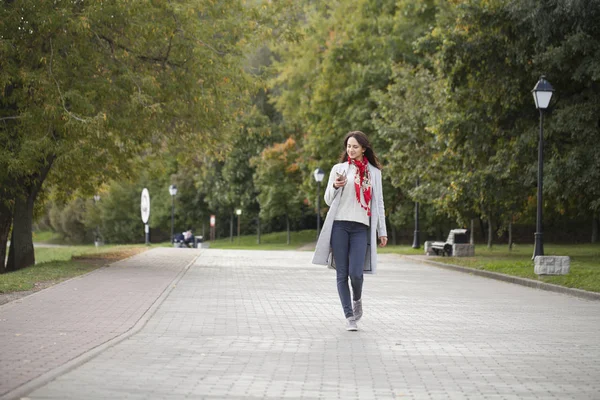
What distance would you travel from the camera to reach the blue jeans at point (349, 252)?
35.5 feet

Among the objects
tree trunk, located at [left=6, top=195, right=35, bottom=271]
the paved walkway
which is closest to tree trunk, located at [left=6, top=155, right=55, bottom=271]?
tree trunk, located at [left=6, top=195, right=35, bottom=271]

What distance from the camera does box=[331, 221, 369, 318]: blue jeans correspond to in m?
10.8

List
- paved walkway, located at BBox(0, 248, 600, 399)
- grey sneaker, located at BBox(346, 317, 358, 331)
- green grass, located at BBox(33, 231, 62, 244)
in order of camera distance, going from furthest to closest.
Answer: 1. green grass, located at BBox(33, 231, 62, 244)
2. grey sneaker, located at BBox(346, 317, 358, 331)
3. paved walkway, located at BBox(0, 248, 600, 399)

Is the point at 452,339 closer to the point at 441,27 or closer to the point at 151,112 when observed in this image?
the point at 151,112

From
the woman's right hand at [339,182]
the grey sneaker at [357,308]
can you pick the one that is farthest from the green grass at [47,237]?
the woman's right hand at [339,182]

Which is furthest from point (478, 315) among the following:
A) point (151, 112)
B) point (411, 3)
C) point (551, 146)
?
point (411, 3)

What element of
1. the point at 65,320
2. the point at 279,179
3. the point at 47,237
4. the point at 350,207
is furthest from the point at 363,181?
the point at 47,237

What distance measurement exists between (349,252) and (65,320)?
10.8 feet

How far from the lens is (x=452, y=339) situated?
1031cm

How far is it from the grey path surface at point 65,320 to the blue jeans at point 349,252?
237cm

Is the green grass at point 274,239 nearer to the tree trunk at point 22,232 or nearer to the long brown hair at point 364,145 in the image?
the tree trunk at point 22,232

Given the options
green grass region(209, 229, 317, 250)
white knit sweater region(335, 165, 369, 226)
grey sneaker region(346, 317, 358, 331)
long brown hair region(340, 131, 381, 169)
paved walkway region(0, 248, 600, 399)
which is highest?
long brown hair region(340, 131, 381, 169)

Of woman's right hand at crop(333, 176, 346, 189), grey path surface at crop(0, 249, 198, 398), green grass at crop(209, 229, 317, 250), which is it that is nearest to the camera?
grey path surface at crop(0, 249, 198, 398)

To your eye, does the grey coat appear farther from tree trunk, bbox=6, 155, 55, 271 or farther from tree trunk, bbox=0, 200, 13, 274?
tree trunk, bbox=0, 200, 13, 274
